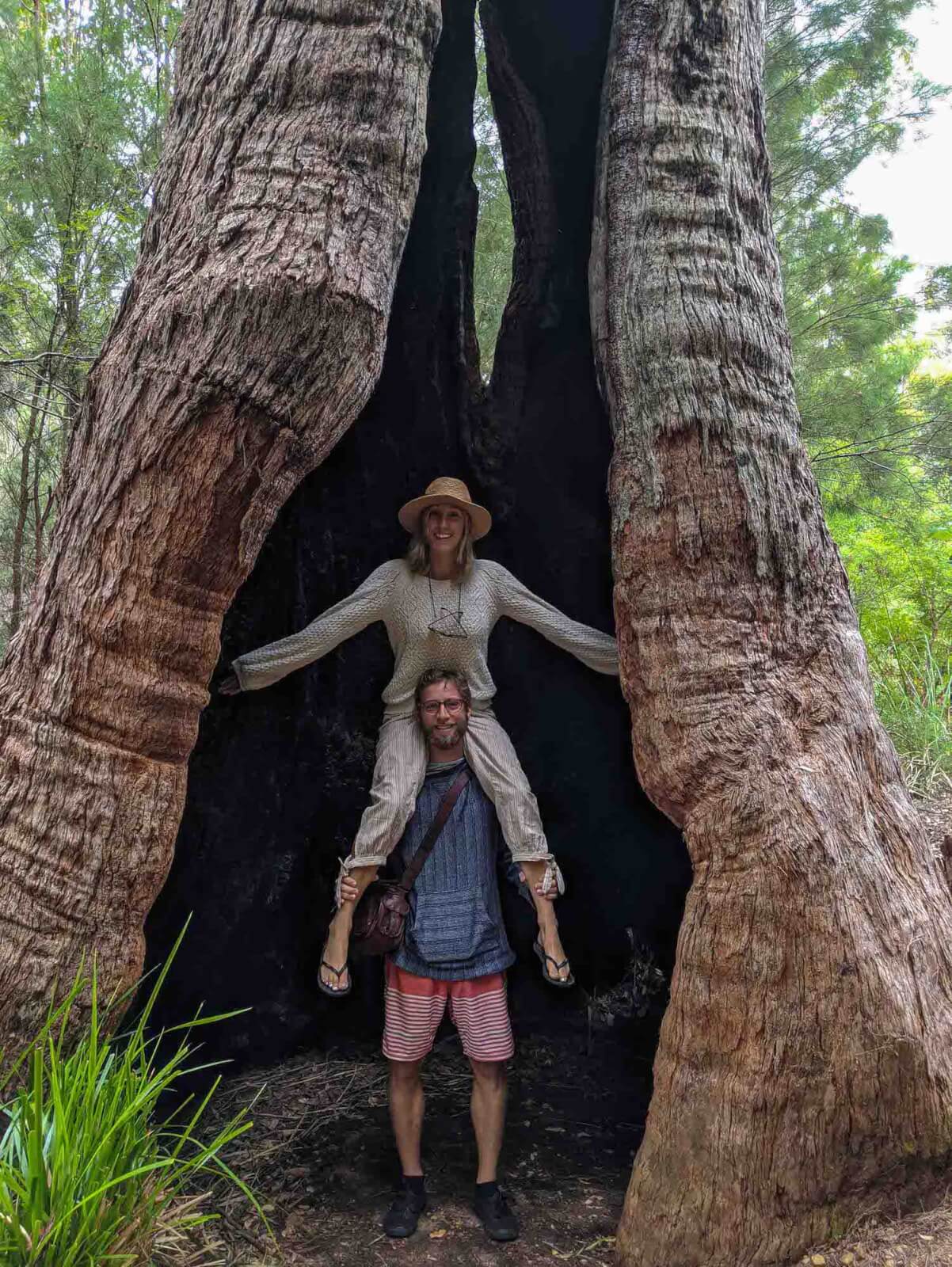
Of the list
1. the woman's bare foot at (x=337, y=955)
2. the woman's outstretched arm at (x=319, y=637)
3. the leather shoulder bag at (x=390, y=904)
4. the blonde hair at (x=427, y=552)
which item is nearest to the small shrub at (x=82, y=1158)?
the woman's bare foot at (x=337, y=955)

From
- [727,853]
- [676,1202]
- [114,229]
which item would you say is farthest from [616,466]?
[114,229]

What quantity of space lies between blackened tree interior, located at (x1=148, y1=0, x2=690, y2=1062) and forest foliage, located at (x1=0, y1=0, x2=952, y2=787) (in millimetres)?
2075

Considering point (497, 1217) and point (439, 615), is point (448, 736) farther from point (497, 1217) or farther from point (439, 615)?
point (497, 1217)

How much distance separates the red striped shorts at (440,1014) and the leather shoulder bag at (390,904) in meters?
0.12

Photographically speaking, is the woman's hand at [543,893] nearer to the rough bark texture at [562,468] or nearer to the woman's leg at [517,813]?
the woman's leg at [517,813]

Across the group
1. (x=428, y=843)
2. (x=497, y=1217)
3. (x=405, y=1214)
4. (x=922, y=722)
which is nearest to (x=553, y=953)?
(x=428, y=843)

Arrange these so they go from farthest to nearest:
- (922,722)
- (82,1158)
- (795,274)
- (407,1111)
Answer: (795,274), (922,722), (407,1111), (82,1158)

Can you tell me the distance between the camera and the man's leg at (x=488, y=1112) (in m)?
2.96

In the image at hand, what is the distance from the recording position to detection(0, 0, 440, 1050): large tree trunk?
8.02 ft

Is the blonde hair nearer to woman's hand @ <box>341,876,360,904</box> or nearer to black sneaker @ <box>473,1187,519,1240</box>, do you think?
woman's hand @ <box>341,876,360,904</box>

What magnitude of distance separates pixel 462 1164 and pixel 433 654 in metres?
1.70

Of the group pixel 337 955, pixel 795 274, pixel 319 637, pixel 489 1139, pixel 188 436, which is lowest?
pixel 489 1139

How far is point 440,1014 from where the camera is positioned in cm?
311

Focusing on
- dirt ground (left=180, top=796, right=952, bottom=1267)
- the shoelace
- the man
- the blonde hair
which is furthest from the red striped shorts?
the blonde hair
